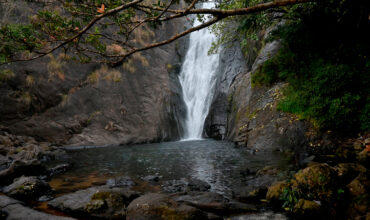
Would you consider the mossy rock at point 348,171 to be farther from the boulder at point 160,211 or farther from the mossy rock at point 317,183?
the boulder at point 160,211

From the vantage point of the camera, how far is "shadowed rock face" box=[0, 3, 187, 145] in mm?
12195

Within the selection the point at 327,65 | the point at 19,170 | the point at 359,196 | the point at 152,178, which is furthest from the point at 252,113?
the point at 19,170

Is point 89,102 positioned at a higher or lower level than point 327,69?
lower

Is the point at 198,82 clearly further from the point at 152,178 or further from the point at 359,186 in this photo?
the point at 359,186

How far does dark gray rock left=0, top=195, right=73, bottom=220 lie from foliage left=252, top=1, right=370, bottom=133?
700 centimetres

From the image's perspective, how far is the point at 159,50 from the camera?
2130 centimetres

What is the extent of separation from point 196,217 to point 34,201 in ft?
10.2

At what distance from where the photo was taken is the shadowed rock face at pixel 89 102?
1220 cm

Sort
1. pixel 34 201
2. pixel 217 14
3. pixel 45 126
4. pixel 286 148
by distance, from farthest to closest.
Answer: pixel 45 126, pixel 286 148, pixel 34 201, pixel 217 14

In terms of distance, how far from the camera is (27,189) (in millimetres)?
4070

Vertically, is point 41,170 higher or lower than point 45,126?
lower

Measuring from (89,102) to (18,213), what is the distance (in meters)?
12.5

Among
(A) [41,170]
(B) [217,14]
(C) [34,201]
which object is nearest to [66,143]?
(A) [41,170]

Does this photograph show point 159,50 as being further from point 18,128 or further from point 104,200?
point 104,200
